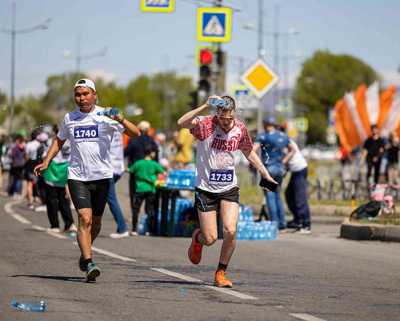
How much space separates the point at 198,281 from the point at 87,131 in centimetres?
183

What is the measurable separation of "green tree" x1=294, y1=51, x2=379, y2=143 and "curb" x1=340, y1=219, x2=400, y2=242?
114 meters

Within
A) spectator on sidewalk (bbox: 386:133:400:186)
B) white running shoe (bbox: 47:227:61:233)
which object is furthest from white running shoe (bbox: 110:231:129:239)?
spectator on sidewalk (bbox: 386:133:400:186)

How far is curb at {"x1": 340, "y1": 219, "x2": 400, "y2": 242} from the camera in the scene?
1953 cm

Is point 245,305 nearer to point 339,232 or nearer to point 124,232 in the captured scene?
point 124,232

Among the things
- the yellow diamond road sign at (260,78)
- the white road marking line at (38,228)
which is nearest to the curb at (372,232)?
the white road marking line at (38,228)

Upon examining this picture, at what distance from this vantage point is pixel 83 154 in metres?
12.6

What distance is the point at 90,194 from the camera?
12.6 meters

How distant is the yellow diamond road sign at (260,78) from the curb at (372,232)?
759cm

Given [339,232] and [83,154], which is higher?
[83,154]

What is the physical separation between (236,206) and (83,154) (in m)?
1.58

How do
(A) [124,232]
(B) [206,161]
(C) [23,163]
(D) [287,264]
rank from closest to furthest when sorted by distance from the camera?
(B) [206,161], (D) [287,264], (A) [124,232], (C) [23,163]

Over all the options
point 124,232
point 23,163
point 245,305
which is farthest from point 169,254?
point 23,163

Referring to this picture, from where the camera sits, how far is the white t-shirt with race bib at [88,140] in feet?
41.1

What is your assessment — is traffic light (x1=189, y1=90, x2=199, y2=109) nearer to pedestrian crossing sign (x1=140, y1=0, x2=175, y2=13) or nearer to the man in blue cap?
pedestrian crossing sign (x1=140, y1=0, x2=175, y2=13)
